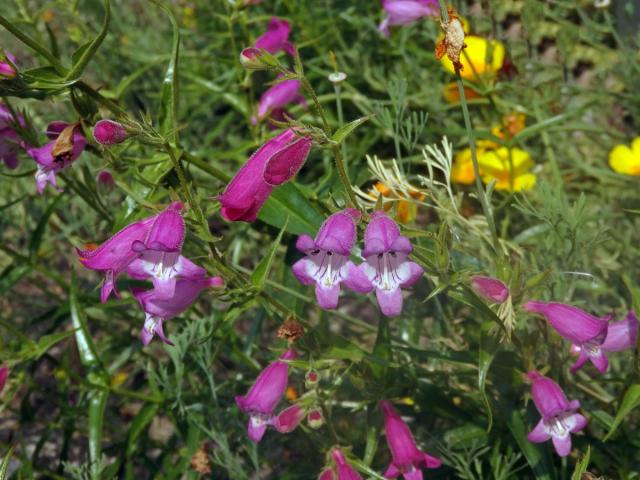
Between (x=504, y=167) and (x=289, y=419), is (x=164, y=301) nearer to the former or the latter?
(x=289, y=419)

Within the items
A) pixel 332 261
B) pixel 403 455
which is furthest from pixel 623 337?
pixel 332 261

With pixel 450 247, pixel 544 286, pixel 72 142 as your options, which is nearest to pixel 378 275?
pixel 450 247

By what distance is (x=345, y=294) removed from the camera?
2.27 metres

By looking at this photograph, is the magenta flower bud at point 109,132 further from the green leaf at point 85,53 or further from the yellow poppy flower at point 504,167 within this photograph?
the yellow poppy flower at point 504,167

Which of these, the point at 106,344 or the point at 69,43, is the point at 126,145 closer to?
the point at 106,344

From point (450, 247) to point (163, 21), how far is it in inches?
118

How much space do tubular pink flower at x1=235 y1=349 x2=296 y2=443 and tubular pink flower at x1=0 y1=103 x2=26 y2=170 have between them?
82 centimetres

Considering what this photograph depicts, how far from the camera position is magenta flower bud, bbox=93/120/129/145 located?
1.35m

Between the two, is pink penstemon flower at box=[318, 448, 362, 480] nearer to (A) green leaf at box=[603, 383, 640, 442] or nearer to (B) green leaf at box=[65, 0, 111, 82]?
(A) green leaf at box=[603, 383, 640, 442]

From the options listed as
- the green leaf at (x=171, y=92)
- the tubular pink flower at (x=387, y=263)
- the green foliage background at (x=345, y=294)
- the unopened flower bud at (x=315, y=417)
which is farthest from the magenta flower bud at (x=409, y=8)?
the unopened flower bud at (x=315, y=417)

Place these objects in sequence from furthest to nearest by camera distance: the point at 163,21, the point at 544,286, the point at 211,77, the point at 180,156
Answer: the point at 163,21 < the point at 211,77 < the point at 180,156 < the point at 544,286

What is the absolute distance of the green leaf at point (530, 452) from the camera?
166 cm

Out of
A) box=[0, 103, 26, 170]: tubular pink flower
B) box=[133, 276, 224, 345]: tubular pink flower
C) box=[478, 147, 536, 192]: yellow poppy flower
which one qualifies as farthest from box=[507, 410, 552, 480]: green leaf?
box=[0, 103, 26, 170]: tubular pink flower

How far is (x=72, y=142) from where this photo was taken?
1641 millimetres
